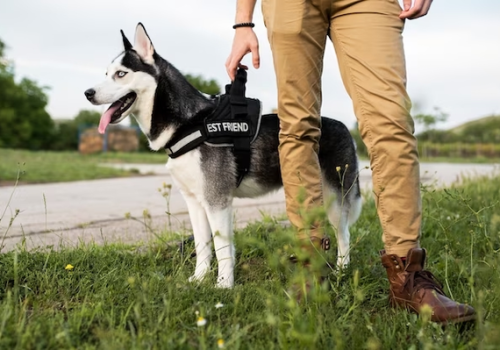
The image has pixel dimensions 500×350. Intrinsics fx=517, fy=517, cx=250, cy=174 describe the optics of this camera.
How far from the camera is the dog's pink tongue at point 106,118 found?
10.6ft

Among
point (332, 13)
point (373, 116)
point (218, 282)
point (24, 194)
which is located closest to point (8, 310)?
point (218, 282)

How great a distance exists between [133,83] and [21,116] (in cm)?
4806

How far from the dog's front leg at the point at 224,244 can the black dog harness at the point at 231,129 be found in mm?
261

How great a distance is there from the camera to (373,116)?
2377 mm

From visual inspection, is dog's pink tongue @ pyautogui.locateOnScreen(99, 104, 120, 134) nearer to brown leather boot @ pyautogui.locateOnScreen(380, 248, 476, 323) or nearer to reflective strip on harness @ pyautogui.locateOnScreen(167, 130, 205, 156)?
reflective strip on harness @ pyautogui.locateOnScreen(167, 130, 205, 156)

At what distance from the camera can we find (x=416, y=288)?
7.34 ft

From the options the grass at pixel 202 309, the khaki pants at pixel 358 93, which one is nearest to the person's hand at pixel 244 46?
the khaki pants at pixel 358 93

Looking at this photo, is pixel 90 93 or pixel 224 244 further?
pixel 90 93

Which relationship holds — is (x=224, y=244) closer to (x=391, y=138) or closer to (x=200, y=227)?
(x=200, y=227)

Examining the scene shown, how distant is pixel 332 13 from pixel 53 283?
6.11 ft

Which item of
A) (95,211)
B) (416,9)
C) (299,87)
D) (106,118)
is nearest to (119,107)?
(106,118)

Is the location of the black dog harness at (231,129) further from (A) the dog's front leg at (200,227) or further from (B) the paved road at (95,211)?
(B) the paved road at (95,211)

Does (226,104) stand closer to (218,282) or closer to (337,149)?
(337,149)

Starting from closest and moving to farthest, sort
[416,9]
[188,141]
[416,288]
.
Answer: [416,288]
[416,9]
[188,141]
